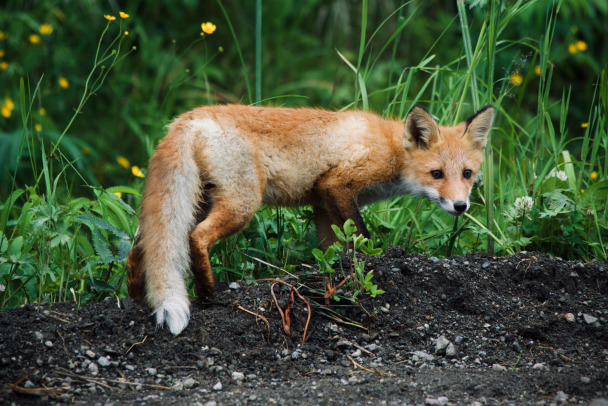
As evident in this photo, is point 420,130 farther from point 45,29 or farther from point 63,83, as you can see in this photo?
point 45,29

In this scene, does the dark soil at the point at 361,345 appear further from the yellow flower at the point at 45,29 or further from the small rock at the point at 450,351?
the yellow flower at the point at 45,29

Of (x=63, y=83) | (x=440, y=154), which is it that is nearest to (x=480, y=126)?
(x=440, y=154)

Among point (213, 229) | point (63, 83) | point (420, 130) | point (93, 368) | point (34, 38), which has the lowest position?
point (93, 368)

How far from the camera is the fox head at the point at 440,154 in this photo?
180 inches

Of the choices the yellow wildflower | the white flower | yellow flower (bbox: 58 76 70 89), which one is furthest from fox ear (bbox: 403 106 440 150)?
the yellow wildflower

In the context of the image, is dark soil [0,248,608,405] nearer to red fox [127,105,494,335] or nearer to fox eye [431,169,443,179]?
red fox [127,105,494,335]

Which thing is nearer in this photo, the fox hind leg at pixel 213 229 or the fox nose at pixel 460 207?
the fox hind leg at pixel 213 229

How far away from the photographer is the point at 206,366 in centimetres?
308

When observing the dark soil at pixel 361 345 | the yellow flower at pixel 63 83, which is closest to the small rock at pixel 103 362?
the dark soil at pixel 361 345

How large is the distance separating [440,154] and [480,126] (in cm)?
38

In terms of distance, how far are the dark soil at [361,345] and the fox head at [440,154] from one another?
84cm

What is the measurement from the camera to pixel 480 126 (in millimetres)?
4730

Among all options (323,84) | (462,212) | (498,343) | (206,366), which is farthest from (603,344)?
(323,84)

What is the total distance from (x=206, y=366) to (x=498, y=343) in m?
1.57
